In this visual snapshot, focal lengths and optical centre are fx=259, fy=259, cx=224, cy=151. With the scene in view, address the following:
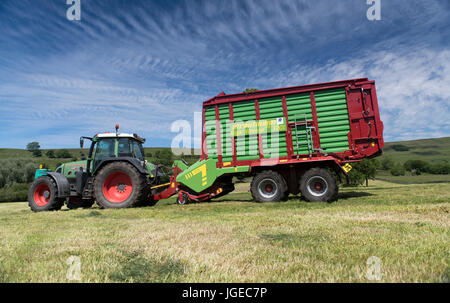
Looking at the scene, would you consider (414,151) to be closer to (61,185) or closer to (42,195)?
(61,185)

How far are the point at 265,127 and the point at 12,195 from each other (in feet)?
121

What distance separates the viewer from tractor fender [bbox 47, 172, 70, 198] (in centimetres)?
888

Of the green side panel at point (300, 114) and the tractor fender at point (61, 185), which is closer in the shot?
the green side panel at point (300, 114)

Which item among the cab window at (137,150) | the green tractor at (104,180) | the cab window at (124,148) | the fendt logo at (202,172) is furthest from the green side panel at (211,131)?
the cab window at (124,148)

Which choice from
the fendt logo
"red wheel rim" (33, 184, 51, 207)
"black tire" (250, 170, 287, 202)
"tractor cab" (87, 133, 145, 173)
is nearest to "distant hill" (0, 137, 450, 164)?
"red wheel rim" (33, 184, 51, 207)

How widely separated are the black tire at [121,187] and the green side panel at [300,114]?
534 cm

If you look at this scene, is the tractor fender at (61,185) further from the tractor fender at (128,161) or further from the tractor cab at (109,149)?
the tractor fender at (128,161)

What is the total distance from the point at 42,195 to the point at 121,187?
10.3 feet

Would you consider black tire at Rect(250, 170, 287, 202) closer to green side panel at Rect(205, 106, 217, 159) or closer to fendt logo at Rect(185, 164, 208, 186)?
fendt logo at Rect(185, 164, 208, 186)

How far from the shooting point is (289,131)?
884 centimetres

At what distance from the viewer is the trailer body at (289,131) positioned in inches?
327

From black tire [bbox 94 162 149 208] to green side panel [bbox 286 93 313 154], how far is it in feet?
17.5
